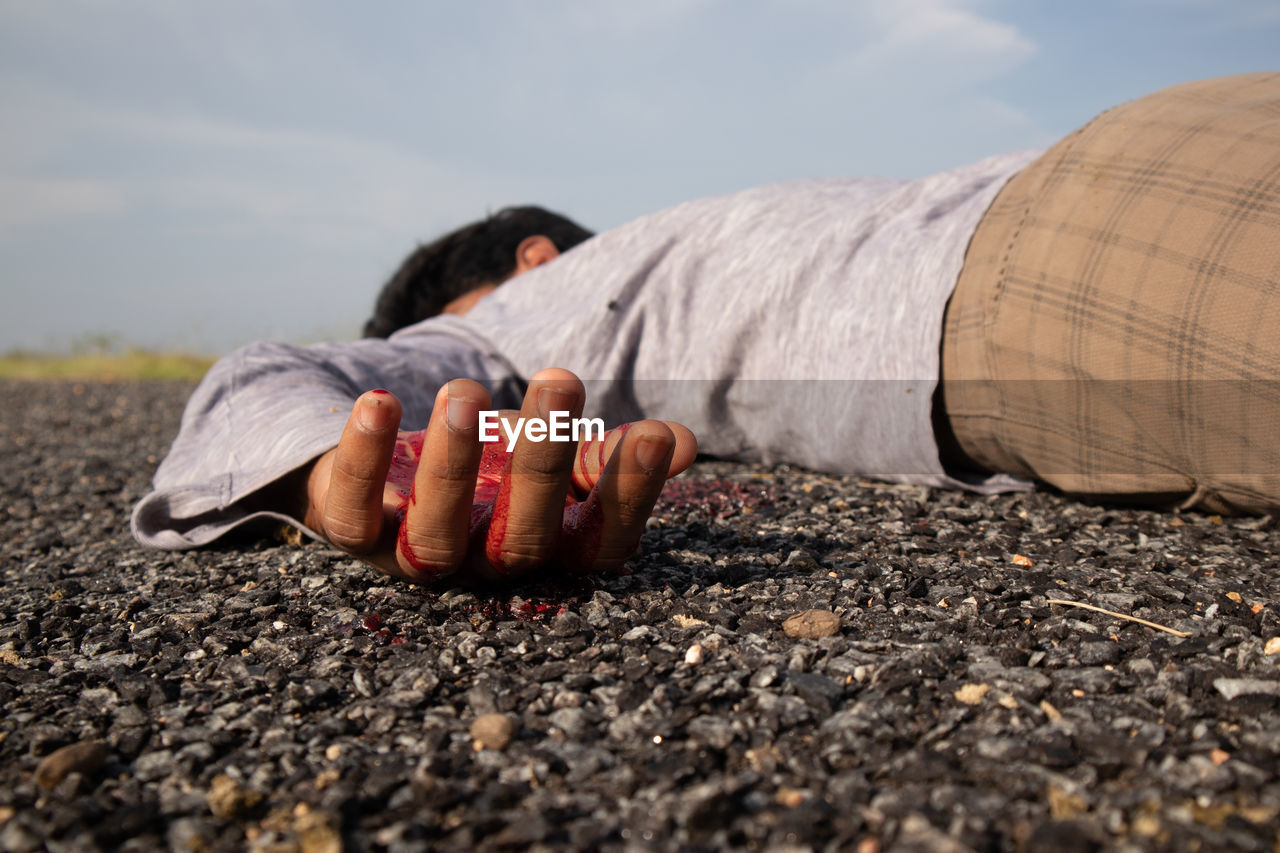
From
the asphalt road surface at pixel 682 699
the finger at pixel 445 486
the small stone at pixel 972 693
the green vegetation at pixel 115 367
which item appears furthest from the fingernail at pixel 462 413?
the green vegetation at pixel 115 367

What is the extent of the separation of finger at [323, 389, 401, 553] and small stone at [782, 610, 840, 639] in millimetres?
612

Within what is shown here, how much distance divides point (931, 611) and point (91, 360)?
34.6ft

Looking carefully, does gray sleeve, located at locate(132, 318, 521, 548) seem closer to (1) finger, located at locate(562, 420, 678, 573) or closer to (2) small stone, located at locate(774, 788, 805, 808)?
(1) finger, located at locate(562, 420, 678, 573)

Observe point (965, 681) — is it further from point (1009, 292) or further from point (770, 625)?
point (1009, 292)

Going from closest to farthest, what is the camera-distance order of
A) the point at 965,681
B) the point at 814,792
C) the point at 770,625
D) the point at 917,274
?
1. the point at 814,792
2. the point at 965,681
3. the point at 770,625
4. the point at 917,274

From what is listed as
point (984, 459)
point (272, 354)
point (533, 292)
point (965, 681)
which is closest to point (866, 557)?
point (965, 681)

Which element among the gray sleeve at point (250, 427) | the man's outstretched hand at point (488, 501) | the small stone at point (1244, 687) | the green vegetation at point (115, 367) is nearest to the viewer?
the small stone at point (1244, 687)

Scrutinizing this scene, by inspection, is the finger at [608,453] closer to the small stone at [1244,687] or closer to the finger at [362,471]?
the finger at [362,471]

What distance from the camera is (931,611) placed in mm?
1275

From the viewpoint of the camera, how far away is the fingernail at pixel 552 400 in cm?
104

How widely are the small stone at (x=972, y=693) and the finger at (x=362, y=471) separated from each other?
788 millimetres

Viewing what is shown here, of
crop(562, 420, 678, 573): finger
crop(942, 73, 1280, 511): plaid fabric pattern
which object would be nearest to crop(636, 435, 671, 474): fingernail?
crop(562, 420, 678, 573): finger

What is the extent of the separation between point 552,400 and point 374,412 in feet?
0.84

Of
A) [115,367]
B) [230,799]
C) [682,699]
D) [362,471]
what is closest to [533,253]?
[362,471]
